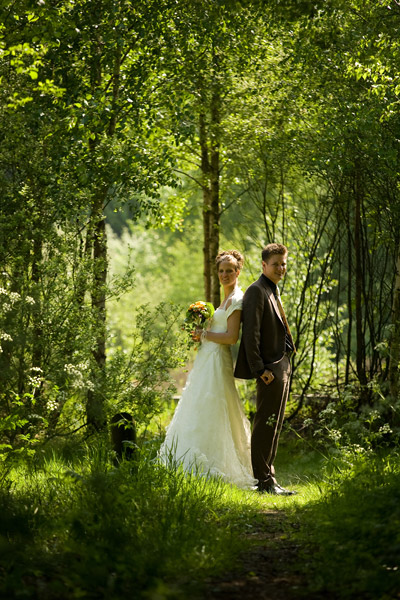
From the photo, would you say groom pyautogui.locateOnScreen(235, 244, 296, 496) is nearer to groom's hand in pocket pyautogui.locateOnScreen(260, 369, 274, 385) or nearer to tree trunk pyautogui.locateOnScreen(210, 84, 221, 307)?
groom's hand in pocket pyautogui.locateOnScreen(260, 369, 274, 385)

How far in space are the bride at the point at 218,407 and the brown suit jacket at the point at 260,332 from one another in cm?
32

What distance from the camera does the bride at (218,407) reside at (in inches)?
286

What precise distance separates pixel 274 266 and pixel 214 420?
5.08ft

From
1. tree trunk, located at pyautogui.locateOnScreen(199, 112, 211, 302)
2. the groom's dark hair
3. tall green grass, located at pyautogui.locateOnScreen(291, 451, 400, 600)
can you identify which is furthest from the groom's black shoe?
tree trunk, located at pyautogui.locateOnScreen(199, 112, 211, 302)

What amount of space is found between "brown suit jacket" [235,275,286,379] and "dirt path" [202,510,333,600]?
6.82 ft

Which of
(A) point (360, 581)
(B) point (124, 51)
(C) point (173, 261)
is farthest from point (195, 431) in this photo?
(C) point (173, 261)

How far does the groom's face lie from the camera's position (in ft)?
23.2

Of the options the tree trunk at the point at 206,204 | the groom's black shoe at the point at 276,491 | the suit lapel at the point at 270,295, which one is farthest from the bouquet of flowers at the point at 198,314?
the tree trunk at the point at 206,204

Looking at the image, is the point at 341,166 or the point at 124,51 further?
the point at 124,51

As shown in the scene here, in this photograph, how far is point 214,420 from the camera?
7.34 metres

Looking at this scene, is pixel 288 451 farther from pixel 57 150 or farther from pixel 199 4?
pixel 199 4

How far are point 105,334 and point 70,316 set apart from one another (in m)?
0.80

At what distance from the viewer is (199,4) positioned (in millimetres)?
8094

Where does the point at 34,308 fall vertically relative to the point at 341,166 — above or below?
below
